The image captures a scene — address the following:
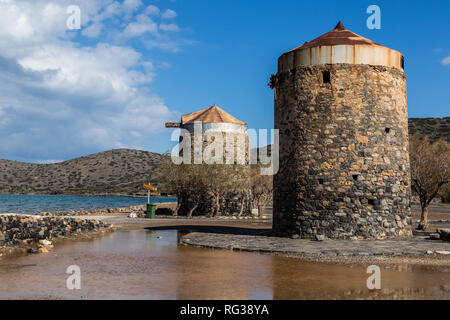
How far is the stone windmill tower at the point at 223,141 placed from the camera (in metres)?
30.8

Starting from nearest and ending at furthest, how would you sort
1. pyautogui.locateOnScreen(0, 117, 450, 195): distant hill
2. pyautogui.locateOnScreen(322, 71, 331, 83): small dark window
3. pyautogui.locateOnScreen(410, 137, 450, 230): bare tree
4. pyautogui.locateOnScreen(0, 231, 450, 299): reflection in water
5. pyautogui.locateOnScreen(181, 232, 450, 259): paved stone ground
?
pyautogui.locateOnScreen(0, 231, 450, 299): reflection in water < pyautogui.locateOnScreen(181, 232, 450, 259): paved stone ground < pyautogui.locateOnScreen(322, 71, 331, 83): small dark window < pyautogui.locateOnScreen(410, 137, 450, 230): bare tree < pyautogui.locateOnScreen(0, 117, 450, 195): distant hill

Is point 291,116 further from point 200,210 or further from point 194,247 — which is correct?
point 200,210

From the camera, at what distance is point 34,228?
567 inches

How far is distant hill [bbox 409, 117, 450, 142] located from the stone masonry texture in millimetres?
55638

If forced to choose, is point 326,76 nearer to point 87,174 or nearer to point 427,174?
point 427,174

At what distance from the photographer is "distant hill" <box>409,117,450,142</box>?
67438mm

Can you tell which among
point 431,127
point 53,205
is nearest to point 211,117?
point 53,205

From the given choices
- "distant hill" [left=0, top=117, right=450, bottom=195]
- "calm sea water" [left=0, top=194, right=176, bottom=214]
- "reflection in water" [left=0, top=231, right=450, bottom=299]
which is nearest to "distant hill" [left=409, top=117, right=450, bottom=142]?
"calm sea water" [left=0, top=194, right=176, bottom=214]

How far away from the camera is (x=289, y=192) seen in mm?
15250

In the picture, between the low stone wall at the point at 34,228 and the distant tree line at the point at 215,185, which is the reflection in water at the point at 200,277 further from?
the distant tree line at the point at 215,185

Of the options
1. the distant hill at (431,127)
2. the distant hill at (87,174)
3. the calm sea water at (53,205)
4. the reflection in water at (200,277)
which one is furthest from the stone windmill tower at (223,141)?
the distant hill at (87,174)

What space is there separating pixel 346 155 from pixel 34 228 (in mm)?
10509

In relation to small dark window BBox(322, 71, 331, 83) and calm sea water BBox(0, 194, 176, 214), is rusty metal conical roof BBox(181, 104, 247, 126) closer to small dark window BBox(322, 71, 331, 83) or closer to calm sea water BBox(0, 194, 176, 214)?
small dark window BBox(322, 71, 331, 83)
